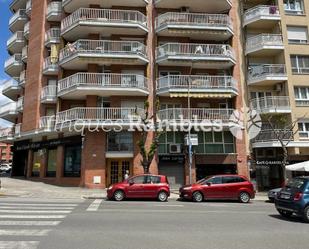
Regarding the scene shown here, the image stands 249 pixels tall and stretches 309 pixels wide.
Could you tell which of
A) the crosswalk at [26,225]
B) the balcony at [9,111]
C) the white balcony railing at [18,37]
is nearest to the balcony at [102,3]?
the white balcony railing at [18,37]

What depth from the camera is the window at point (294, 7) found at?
98.3ft

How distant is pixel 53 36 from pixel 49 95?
5.55m

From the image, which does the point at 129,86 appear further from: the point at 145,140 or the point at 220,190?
the point at 220,190

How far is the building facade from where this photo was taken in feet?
85.2

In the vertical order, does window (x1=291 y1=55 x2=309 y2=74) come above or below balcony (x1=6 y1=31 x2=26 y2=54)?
below

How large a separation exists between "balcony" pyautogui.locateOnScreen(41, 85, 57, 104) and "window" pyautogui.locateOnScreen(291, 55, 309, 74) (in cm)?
2065

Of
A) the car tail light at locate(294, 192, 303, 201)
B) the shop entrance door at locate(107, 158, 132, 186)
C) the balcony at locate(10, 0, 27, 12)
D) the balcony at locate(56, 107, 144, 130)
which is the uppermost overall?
the balcony at locate(10, 0, 27, 12)

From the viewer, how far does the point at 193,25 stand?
27703mm

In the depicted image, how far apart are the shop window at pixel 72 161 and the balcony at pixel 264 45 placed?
665 inches

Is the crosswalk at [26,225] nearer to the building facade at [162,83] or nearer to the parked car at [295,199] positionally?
the parked car at [295,199]

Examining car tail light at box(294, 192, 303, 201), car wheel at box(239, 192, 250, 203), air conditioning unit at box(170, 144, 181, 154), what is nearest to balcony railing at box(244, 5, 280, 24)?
air conditioning unit at box(170, 144, 181, 154)

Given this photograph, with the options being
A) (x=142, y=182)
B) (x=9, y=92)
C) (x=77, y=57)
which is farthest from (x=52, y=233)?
(x=9, y=92)

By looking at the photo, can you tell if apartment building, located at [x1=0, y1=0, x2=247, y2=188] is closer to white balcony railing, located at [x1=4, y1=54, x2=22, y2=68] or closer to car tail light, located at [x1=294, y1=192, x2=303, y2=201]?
white balcony railing, located at [x1=4, y1=54, x2=22, y2=68]

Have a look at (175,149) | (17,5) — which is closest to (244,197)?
(175,149)
